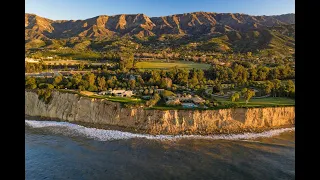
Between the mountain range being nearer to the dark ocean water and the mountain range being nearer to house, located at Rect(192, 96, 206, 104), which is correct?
house, located at Rect(192, 96, 206, 104)

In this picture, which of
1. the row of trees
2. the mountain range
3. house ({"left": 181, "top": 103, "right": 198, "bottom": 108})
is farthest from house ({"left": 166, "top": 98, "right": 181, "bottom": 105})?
the mountain range

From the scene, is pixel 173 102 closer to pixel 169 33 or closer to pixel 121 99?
pixel 121 99

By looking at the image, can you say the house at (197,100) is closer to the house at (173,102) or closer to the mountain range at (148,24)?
the house at (173,102)

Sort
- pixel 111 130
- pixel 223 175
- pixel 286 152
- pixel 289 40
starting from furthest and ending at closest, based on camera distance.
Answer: pixel 289 40 < pixel 111 130 < pixel 286 152 < pixel 223 175

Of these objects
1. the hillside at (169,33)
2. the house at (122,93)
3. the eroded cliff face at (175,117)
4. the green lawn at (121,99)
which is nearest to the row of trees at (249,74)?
the eroded cliff face at (175,117)
